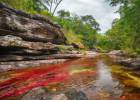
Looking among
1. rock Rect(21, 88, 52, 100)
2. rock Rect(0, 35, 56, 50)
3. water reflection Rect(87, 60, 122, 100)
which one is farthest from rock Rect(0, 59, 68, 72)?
rock Rect(21, 88, 52, 100)

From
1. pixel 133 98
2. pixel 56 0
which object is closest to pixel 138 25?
pixel 133 98

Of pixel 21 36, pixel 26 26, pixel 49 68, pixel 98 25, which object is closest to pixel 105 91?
pixel 49 68

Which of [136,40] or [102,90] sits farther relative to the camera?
[136,40]

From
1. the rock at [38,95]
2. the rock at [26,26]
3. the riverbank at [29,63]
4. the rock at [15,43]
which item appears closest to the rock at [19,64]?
the riverbank at [29,63]

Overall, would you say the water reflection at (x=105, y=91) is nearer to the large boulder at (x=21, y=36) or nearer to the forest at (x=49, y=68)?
the forest at (x=49, y=68)

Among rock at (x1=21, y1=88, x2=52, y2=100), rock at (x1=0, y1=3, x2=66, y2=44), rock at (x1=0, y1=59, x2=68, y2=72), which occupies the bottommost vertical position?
rock at (x1=21, y1=88, x2=52, y2=100)

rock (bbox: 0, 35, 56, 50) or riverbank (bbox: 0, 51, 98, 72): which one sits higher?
rock (bbox: 0, 35, 56, 50)

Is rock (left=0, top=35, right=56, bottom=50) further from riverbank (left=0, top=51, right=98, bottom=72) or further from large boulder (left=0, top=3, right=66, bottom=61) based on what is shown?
riverbank (left=0, top=51, right=98, bottom=72)

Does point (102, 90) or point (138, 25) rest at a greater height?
point (138, 25)

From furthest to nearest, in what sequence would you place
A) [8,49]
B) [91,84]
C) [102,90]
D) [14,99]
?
[8,49], [91,84], [102,90], [14,99]

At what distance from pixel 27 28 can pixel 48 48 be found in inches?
166

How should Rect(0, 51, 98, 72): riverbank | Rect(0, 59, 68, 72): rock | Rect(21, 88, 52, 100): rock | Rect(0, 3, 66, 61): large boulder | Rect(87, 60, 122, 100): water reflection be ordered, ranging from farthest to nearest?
1. Rect(0, 3, 66, 61): large boulder
2. Rect(0, 51, 98, 72): riverbank
3. Rect(0, 59, 68, 72): rock
4. Rect(87, 60, 122, 100): water reflection
5. Rect(21, 88, 52, 100): rock

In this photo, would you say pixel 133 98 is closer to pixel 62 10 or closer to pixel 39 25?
pixel 39 25

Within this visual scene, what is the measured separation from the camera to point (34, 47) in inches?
1075
